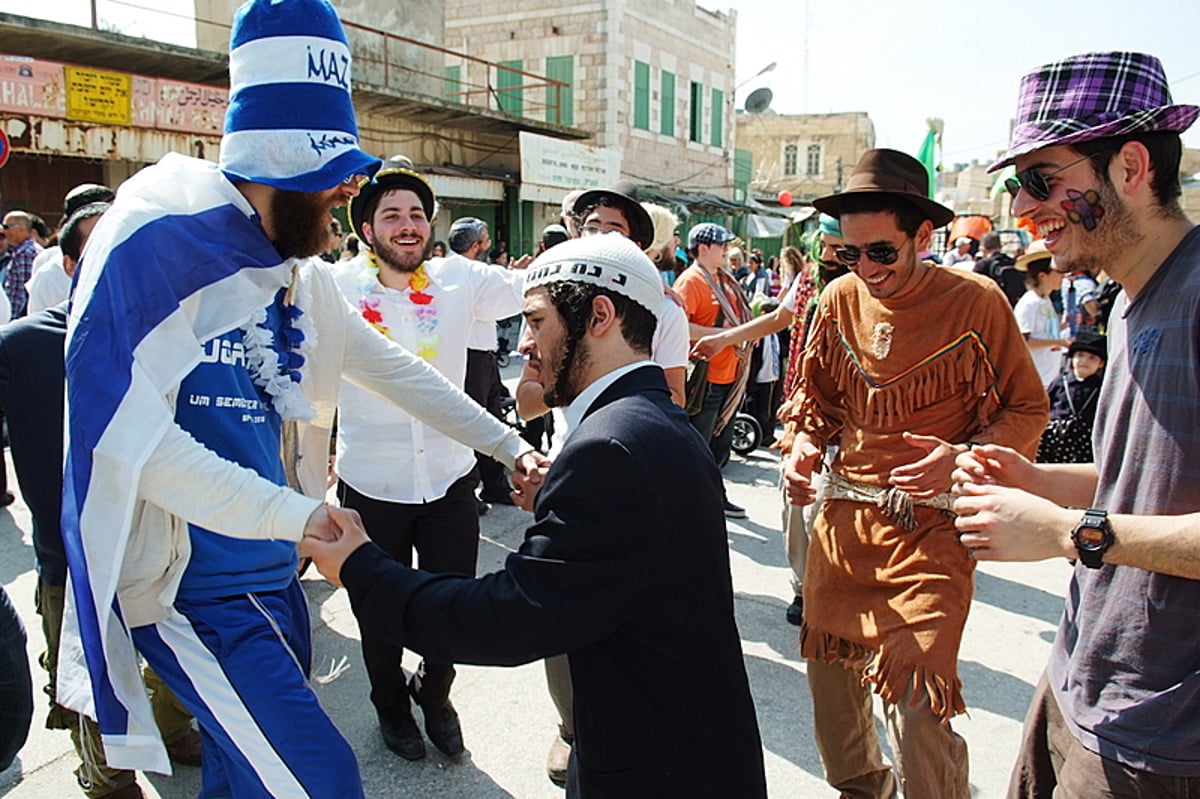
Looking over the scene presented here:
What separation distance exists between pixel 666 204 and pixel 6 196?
1526cm

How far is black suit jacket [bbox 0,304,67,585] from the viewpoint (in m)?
2.83

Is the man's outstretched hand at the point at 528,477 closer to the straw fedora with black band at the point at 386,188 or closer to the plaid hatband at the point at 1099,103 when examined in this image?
the plaid hatband at the point at 1099,103

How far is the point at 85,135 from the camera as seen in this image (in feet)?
37.9

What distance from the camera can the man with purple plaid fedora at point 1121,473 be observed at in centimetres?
167

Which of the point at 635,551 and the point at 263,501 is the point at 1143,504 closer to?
the point at 635,551

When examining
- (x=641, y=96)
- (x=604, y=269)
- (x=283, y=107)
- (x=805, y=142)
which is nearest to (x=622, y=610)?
(x=604, y=269)

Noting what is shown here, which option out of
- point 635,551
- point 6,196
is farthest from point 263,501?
point 6,196

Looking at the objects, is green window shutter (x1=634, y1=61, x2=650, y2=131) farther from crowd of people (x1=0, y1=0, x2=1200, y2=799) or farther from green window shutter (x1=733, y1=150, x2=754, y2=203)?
crowd of people (x1=0, y1=0, x2=1200, y2=799)

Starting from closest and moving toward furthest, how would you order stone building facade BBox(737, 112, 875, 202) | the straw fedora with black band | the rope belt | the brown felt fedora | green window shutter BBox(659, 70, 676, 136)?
the rope belt < the brown felt fedora < the straw fedora with black band < green window shutter BBox(659, 70, 676, 136) < stone building facade BBox(737, 112, 875, 202)

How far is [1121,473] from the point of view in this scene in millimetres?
1813

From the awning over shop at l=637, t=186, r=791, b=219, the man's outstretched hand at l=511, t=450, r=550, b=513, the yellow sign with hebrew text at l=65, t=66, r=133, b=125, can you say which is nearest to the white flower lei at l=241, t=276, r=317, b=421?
the man's outstretched hand at l=511, t=450, r=550, b=513

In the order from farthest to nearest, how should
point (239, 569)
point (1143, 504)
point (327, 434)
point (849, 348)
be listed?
point (849, 348) → point (327, 434) → point (239, 569) → point (1143, 504)

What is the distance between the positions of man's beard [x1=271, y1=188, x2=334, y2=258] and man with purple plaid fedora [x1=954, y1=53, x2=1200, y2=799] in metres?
1.67

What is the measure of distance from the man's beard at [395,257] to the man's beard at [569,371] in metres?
1.78
